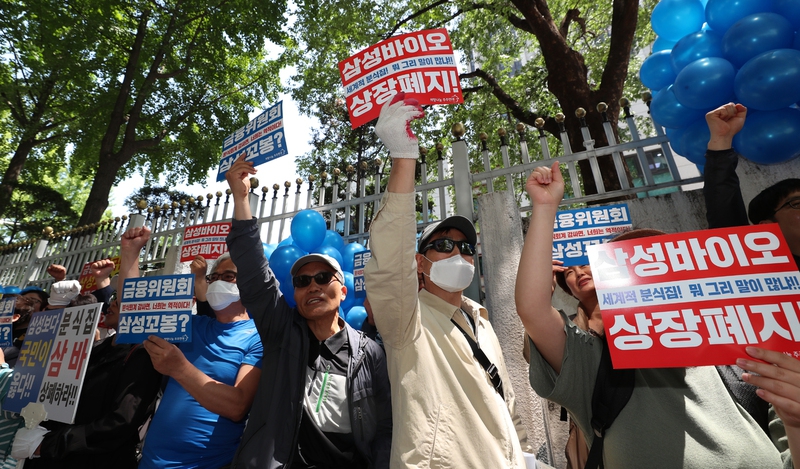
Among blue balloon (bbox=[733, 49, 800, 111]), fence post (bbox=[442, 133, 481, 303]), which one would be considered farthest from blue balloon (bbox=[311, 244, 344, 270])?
blue balloon (bbox=[733, 49, 800, 111])

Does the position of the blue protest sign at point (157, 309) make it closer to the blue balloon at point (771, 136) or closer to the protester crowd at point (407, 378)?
the protester crowd at point (407, 378)

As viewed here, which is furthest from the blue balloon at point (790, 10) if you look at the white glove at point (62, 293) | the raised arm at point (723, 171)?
the white glove at point (62, 293)

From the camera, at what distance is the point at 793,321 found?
3.92 feet

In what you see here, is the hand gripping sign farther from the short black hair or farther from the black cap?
the short black hair

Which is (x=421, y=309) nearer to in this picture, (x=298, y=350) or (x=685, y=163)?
(x=298, y=350)

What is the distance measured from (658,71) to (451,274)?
Answer: 3.56 m

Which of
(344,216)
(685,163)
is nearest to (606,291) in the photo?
(344,216)

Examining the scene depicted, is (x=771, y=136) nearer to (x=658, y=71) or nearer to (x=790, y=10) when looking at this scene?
(x=790, y=10)

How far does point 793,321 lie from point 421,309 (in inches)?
53.3

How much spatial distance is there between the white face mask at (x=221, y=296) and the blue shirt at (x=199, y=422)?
198mm

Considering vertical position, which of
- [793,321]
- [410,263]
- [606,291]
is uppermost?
[410,263]

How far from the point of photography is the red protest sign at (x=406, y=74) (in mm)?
2531

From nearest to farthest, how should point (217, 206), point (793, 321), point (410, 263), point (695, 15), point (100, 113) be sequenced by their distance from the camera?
point (793, 321) → point (410, 263) → point (695, 15) → point (217, 206) → point (100, 113)

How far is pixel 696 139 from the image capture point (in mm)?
3586
